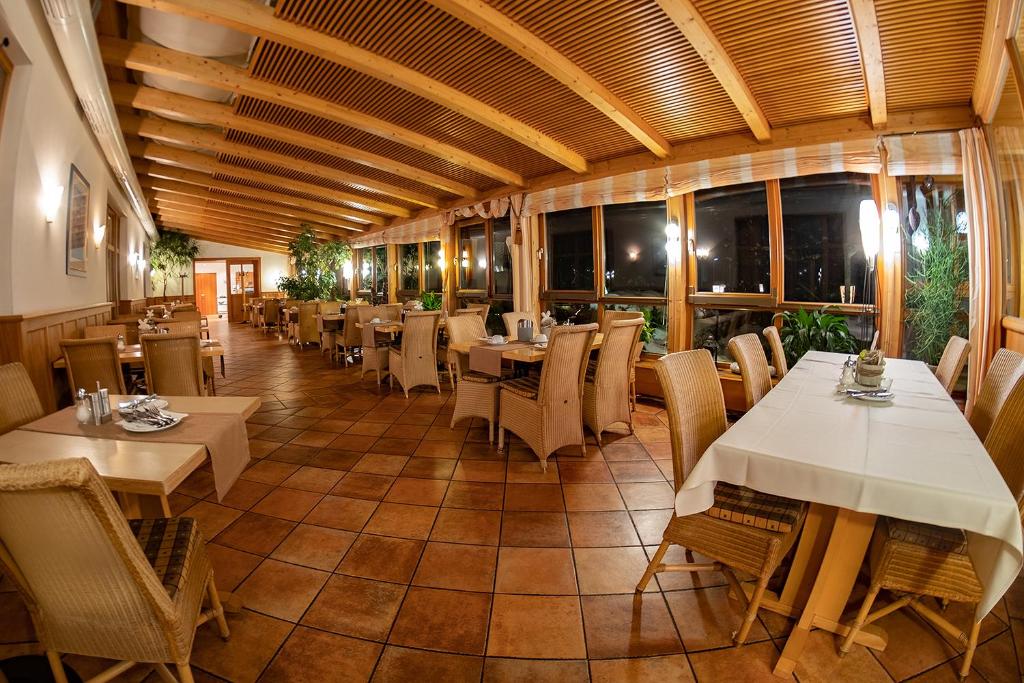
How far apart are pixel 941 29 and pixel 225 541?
16.8ft

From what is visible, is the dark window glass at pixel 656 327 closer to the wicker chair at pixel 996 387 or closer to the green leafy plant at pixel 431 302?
the wicker chair at pixel 996 387

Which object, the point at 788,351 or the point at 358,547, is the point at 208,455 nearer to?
the point at 358,547

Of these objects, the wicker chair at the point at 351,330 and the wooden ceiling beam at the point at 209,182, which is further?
the wooden ceiling beam at the point at 209,182

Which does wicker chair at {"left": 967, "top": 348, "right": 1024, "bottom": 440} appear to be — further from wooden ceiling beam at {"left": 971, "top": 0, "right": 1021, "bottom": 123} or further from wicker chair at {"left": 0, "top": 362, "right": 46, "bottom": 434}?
wicker chair at {"left": 0, "top": 362, "right": 46, "bottom": 434}

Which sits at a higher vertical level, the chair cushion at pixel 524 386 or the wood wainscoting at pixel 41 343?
the wood wainscoting at pixel 41 343

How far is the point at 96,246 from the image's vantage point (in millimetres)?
5352

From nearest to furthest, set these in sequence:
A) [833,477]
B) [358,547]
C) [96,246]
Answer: [833,477] → [358,547] → [96,246]

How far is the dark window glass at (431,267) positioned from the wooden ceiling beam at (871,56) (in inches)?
313

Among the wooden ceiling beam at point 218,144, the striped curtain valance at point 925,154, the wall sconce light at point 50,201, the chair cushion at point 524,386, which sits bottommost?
the chair cushion at point 524,386

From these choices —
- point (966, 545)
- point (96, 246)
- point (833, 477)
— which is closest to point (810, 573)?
point (966, 545)

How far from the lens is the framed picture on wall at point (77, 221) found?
13.2ft

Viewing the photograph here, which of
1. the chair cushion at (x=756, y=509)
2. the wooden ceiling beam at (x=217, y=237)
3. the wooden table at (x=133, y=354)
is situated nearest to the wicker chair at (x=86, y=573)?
the chair cushion at (x=756, y=509)

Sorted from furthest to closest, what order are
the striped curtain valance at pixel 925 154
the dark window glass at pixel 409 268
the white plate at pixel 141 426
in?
the dark window glass at pixel 409 268, the striped curtain valance at pixel 925 154, the white plate at pixel 141 426

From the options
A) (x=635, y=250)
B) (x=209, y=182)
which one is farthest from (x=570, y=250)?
(x=209, y=182)
